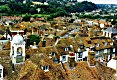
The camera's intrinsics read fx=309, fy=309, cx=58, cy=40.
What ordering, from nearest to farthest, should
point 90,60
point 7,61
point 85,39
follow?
point 7,61
point 90,60
point 85,39

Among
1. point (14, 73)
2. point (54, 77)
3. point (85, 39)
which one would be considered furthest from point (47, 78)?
point (85, 39)

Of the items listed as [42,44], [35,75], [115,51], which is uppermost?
[35,75]

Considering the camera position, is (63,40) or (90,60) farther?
(63,40)

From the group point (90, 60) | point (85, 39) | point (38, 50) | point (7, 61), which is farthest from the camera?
point (85, 39)

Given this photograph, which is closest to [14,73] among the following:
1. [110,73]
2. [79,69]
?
[79,69]

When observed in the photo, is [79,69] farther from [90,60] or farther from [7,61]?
[7,61]

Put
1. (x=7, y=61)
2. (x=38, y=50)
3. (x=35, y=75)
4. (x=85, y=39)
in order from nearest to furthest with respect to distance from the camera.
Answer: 1. (x=35, y=75)
2. (x=7, y=61)
3. (x=38, y=50)
4. (x=85, y=39)

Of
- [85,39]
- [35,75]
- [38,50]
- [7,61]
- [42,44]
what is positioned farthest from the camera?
[85,39]

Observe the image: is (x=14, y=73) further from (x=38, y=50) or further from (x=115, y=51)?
(x=115, y=51)

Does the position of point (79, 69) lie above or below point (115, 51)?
above
